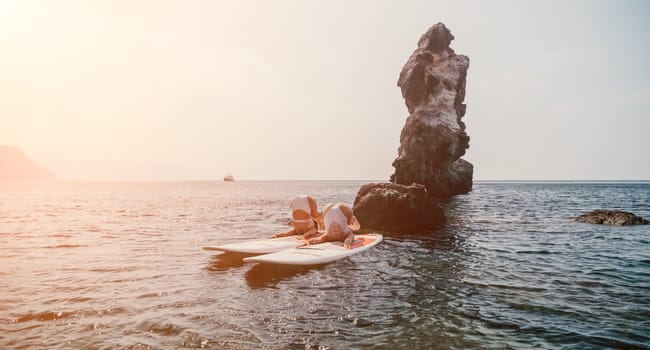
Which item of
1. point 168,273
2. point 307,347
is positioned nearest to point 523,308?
point 307,347

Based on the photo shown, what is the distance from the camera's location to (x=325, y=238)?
14.1m

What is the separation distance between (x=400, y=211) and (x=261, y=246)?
36.7 feet

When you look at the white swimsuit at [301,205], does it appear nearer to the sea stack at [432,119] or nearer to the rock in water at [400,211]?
the rock in water at [400,211]

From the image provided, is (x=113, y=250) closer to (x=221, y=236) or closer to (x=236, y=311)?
(x=221, y=236)

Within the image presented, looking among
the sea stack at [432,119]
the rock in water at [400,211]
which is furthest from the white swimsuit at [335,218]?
the sea stack at [432,119]

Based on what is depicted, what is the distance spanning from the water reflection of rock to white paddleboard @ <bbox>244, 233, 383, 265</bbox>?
31 centimetres

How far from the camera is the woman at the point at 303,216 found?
49.0 feet

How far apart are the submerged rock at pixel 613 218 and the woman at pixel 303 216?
1995cm

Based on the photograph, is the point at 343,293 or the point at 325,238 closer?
the point at 343,293

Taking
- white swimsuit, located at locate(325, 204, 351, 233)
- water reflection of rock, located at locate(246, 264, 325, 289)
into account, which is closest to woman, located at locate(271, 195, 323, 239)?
white swimsuit, located at locate(325, 204, 351, 233)

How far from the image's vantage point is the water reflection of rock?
9664 millimetres

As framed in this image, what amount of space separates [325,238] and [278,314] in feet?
22.5

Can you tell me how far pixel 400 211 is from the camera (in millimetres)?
21688

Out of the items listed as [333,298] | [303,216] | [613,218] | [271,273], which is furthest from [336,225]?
[613,218]
